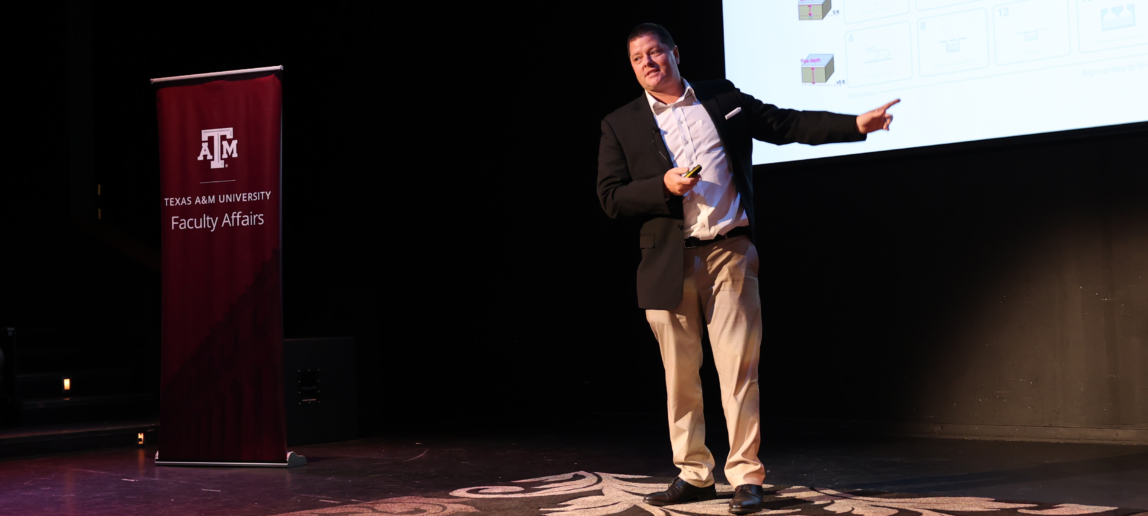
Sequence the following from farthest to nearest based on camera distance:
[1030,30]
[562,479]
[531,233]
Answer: [531,233]
[1030,30]
[562,479]

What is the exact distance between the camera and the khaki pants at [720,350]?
2588 millimetres

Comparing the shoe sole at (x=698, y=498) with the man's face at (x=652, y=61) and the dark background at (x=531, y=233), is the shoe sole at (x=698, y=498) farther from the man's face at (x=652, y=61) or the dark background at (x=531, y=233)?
the dark background at (x=531, y=233)

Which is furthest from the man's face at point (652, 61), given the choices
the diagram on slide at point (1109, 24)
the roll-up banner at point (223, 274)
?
the diagram on slide at point (1109, 24)

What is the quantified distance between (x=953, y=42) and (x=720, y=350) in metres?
2.08

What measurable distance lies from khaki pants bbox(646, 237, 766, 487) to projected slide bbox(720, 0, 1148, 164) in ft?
5.91

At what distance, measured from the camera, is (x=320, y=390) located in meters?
4.64

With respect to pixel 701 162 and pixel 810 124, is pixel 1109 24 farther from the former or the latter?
pixel 701 162

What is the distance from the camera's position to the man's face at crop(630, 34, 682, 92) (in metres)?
2.63

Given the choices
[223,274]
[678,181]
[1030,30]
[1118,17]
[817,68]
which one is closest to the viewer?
[678,181]

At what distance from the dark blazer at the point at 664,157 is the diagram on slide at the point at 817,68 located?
157 centimetres

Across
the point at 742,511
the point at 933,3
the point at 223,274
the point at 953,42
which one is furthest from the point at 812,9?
the point at 223,274

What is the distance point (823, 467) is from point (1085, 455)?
100cm

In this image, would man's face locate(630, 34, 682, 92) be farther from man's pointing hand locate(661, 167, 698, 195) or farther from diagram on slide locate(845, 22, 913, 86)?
diagram on slide locate(845, 22, 913, 86)

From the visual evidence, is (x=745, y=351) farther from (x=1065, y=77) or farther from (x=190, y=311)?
(x=190, y=311)
